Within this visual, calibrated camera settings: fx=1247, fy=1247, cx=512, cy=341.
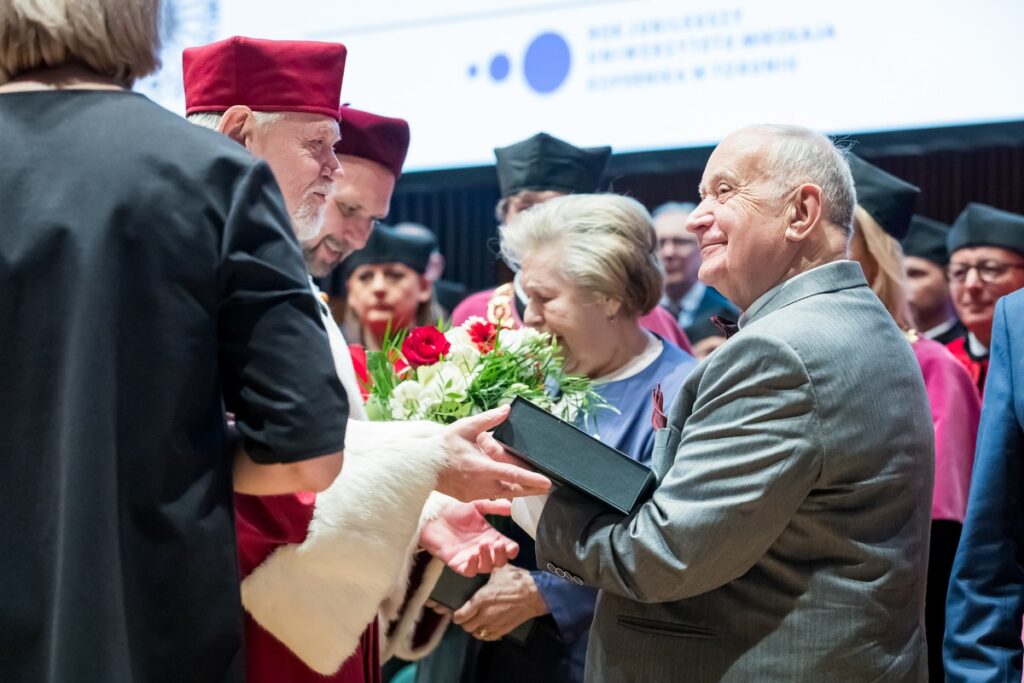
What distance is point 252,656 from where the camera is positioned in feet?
6.40

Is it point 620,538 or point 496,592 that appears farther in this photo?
point 496,592

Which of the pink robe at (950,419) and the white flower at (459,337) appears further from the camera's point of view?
the pink robe at (950,419)

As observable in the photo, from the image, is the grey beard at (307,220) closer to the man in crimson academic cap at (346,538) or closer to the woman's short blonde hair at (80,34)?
the man in crimson academic cap at (346,538)

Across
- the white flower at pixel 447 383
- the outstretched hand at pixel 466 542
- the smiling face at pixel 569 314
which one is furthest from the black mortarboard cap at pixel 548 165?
the outstretched hand at pixel 466 542

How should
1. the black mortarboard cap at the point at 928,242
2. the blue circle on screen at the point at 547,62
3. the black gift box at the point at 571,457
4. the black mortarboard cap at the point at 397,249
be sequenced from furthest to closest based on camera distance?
1. the blue circle on screen at the point at 547,62
2. the black mortarboard cap at the point at 397,249
3. the black mortarboard cap at the point at 928,242
4. the black gift box at the point at 571,457

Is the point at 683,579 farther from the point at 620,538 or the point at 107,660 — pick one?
the point at 107,660

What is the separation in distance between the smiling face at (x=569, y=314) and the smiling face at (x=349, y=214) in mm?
450

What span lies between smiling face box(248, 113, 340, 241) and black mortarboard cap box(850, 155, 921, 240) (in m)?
1.98

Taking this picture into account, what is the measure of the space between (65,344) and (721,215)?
3.78 ft

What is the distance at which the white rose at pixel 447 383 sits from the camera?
2.64 m

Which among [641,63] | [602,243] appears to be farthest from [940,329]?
[602,243]

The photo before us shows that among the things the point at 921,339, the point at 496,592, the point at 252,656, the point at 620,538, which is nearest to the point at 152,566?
the point at 252,656

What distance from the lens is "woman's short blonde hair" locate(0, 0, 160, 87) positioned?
1.51 meters

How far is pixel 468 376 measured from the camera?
2666mm
